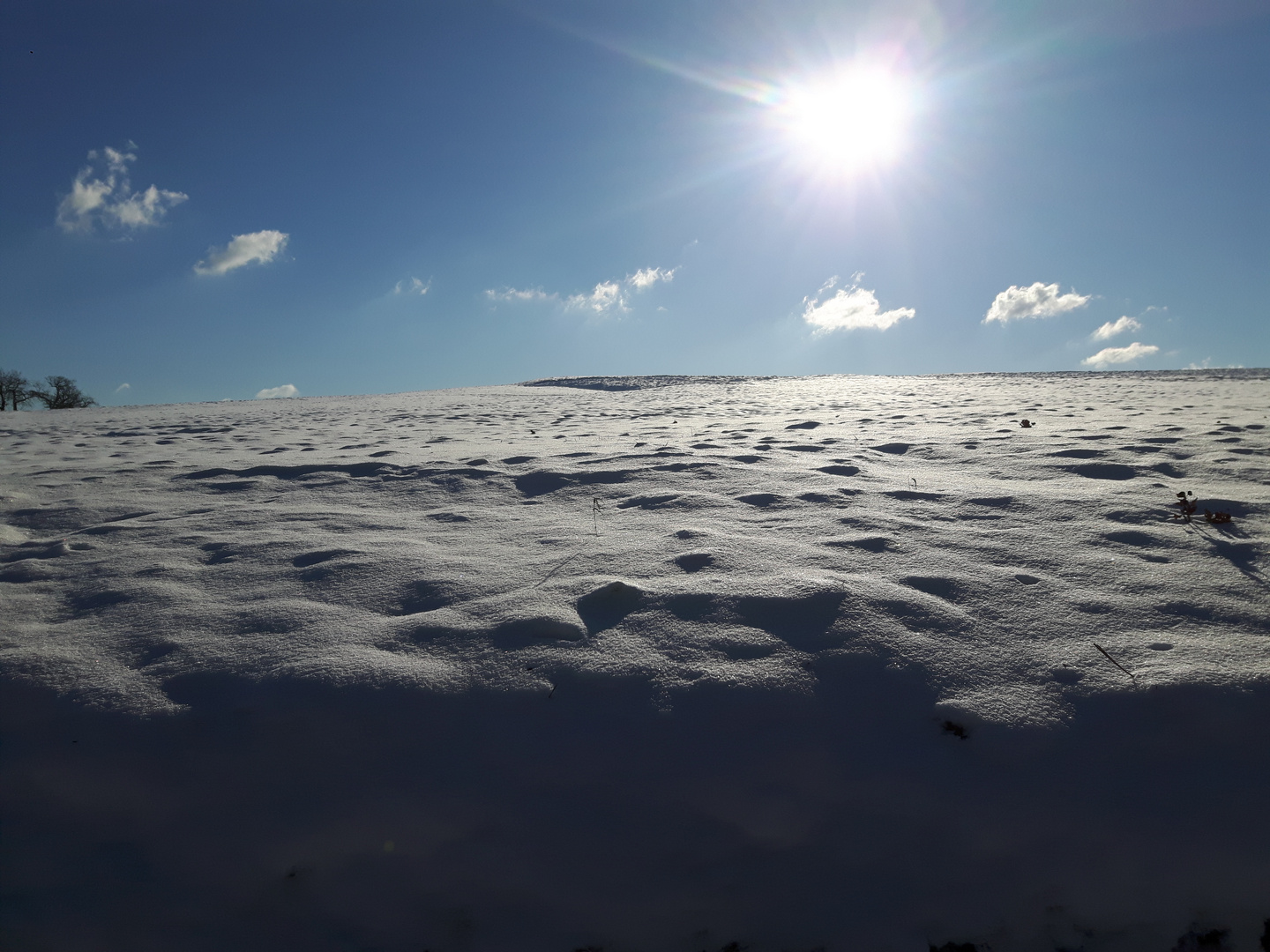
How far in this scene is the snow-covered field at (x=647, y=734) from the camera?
1104 mm

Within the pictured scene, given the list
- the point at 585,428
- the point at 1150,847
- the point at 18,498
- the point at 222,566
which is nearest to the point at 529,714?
the point at 1150,847

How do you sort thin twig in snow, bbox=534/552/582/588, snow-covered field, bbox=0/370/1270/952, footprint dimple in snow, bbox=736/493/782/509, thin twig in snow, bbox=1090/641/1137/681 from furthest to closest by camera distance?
footprint dimple in snow, bbox=736/493/782/509, thin twig in snow, bbox=534/552/582/588, thin twig in snow, bbox=1090/641/1137/681, snow-covered field, bbox=0/370/1270/952

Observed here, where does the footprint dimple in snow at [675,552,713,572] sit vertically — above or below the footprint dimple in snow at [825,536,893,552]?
below

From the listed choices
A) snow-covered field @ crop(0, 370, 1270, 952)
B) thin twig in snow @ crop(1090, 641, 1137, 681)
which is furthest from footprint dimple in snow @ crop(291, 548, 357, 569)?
thin twig in snow @ crop(1090, 641, 1137, 681)

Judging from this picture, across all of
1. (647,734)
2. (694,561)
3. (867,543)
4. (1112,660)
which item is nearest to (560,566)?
(694,561)

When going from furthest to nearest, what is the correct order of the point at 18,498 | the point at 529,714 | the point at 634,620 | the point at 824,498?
the point at 18,498 < the point at 824,498 < the point at 634,620 < the point at 529,714

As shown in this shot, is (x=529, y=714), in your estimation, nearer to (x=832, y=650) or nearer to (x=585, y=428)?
(x=832, y=650)

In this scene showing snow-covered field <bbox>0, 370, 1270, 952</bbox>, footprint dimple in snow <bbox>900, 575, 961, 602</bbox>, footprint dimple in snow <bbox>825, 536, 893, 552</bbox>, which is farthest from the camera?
footprint dimple in snow <bbox>825, 536, 893, 552</bbox>

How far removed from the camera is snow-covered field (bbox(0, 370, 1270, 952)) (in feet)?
3.62

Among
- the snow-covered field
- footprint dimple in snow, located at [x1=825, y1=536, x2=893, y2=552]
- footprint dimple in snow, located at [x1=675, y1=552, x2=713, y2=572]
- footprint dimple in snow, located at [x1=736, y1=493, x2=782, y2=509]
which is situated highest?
footprint dimple in snow, located at [x1=736, y1=493, x2=782, y2=509]

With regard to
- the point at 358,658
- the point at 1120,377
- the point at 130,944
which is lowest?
the point at 130,944

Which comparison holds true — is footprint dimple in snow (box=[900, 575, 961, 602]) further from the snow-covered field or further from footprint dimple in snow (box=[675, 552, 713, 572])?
footprint dimple in snow (box=[675, 552, 713, 572])

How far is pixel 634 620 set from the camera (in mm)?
1754

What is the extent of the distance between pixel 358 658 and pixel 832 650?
125cm
